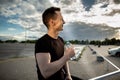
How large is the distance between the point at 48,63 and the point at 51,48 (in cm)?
7

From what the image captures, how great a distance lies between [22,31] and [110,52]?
15.3 feet

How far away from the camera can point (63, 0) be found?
3.02 metres

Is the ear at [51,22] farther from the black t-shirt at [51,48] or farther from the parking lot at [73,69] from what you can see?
the parking lot at [73,69]

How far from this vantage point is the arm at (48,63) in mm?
836

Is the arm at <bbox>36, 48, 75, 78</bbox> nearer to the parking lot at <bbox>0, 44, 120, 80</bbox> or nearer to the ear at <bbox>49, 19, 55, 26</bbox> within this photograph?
the ear at <bbox>49, 19, 55, 26</bbox>

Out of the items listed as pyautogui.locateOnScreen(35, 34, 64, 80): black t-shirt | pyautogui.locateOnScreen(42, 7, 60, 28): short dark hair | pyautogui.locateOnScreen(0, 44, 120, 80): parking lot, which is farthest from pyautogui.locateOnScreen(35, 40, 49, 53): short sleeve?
pyautogui.locateOnScreen(0, 44, 120, 80): parking lot

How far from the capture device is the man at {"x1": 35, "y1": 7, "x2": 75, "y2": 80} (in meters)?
0.84

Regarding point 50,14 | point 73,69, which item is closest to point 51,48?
point 50,14

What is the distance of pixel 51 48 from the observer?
89 centimetres

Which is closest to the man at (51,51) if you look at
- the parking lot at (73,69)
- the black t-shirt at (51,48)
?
the black t-shirt at (51,48)

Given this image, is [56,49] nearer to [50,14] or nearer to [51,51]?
[51,51]

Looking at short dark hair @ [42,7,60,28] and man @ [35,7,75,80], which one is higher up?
short dark hair @ [42,7,60,28]

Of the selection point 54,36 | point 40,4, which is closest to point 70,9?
point 40,4

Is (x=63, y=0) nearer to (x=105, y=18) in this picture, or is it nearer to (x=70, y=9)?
(x=70, y=9)
